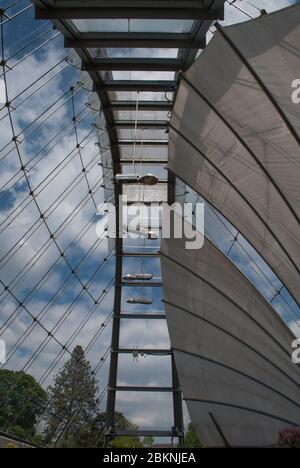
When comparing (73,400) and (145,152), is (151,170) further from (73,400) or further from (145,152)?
(73,400)

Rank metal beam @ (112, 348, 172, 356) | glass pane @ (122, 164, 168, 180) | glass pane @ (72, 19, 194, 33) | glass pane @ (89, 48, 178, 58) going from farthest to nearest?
metal beam @ (112, 348, 172, 356) < glass pane @ (122, 164, 168, 180) < glass pane @ (89, 48, 178, 58) < glass pane @ (72, 19, 194, 33)

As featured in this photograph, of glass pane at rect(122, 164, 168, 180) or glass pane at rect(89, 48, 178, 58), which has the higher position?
glass pane at rect(122, 164, 168, 180)

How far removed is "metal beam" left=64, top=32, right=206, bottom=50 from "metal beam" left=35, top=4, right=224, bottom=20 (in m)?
2.74

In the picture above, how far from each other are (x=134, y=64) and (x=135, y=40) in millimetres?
2832

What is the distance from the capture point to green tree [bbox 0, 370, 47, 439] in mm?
25469

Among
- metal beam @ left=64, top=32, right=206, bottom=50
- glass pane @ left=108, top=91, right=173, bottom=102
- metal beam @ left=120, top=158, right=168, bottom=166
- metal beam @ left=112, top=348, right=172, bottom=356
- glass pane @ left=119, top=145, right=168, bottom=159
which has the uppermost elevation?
metal beam @ left=120, top=158, right=168, bottom=166

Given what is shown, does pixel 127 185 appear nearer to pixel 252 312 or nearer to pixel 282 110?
pixel 252 312

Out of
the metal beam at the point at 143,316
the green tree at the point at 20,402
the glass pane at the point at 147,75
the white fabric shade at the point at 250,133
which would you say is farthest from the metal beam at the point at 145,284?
the white fabric shade at the point at 250,133

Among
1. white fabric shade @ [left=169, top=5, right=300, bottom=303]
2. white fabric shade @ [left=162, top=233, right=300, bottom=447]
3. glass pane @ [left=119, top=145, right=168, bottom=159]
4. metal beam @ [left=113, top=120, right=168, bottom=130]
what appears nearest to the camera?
white fabric shade @ [left=169, top=5, right=300, bottom=303]

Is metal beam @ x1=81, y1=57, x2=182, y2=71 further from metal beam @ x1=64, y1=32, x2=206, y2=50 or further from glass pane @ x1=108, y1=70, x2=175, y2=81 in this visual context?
metal beam @ x1=64, y1=32, x2=206, y2=50

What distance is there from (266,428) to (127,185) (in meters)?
19.5

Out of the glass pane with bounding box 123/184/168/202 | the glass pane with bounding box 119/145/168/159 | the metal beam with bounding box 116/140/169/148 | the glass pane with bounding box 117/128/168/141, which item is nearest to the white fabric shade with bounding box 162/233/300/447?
the glass pane with bounding box 117/128/168/141

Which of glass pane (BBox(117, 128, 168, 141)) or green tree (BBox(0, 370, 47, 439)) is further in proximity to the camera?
glass pane (BBox(117, 128, 168, 141))

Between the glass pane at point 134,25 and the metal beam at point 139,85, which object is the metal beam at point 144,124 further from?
the glass pane at point 134,25
